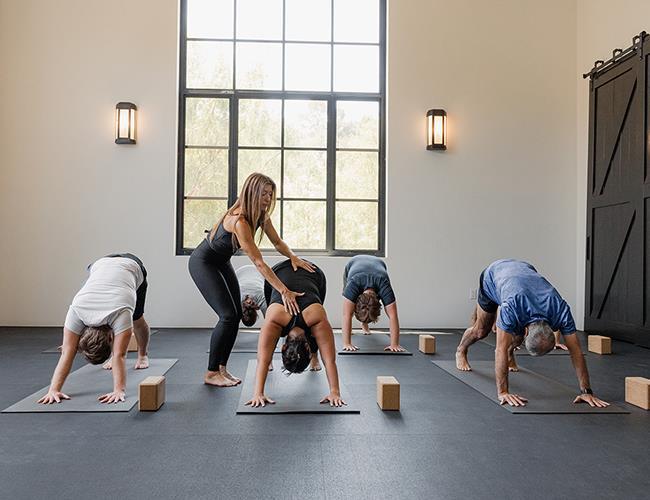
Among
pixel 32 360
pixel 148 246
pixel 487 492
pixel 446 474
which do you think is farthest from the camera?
pixel 148 246

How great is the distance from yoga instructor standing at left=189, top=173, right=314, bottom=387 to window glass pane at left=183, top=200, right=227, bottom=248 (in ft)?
8.90

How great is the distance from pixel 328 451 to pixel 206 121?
14.9 feet

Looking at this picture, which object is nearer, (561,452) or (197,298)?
(561,452)

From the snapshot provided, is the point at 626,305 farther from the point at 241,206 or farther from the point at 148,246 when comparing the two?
the point at 148,246

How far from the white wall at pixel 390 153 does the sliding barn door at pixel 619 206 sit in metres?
0.42

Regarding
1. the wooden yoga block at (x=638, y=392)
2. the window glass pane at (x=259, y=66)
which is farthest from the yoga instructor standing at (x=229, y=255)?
the window glass pane at (x=259, y=66)

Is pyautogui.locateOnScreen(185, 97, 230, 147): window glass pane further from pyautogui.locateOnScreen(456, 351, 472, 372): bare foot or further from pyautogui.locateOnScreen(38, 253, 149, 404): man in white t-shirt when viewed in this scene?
pyautogui.locateOnScreen(456, 351, 472, 372): bare foot

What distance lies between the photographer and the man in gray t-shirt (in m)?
4.30

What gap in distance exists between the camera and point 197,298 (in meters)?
5.75

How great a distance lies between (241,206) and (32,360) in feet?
6.71

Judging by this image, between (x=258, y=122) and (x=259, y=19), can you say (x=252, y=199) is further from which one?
(x=259, y=19)

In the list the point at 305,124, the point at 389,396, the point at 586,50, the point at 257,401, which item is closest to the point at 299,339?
the point at 257,401

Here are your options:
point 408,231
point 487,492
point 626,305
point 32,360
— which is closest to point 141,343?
point 32,360

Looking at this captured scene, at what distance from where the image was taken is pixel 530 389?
3.12 meters
